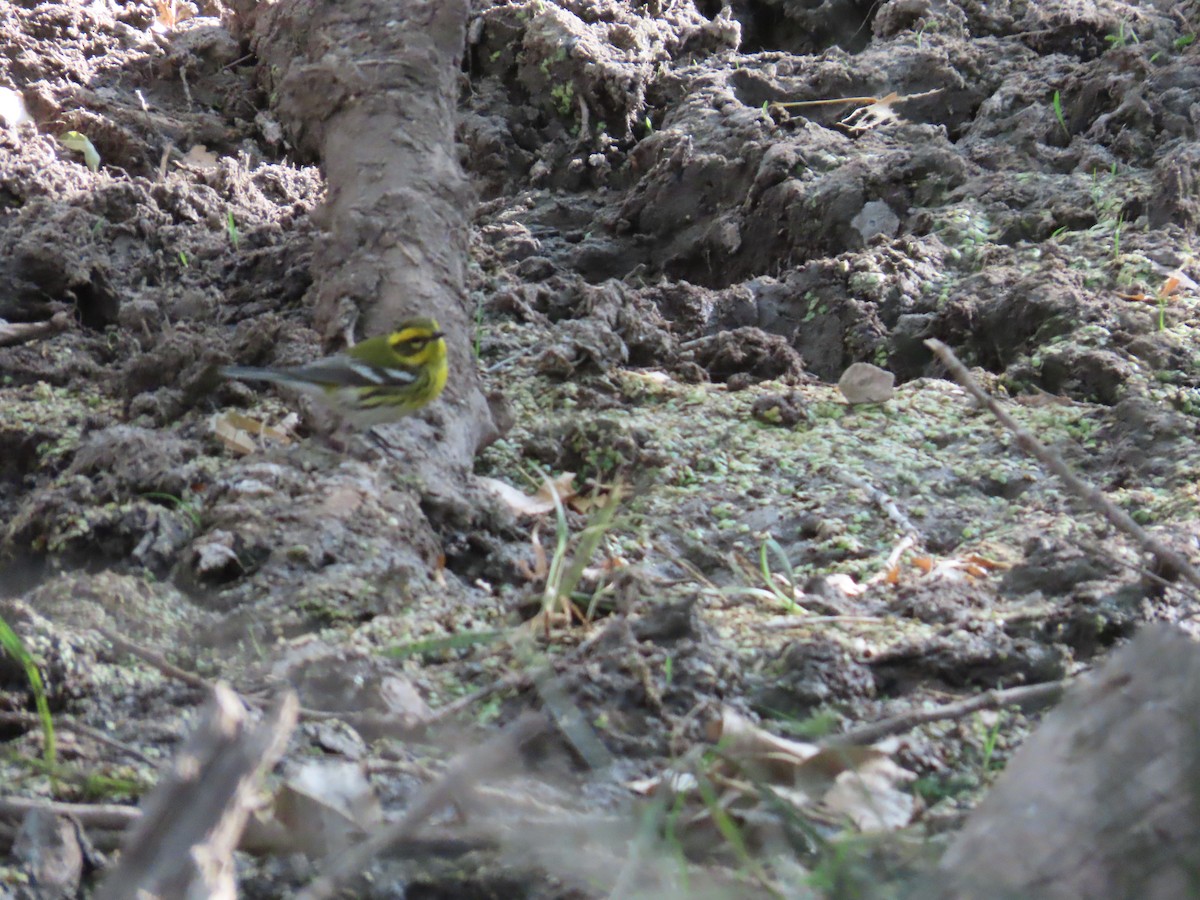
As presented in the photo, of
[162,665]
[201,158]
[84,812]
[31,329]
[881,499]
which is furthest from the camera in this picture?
[201,158]

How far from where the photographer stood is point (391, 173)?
13.7 ft

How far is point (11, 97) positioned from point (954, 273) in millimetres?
4343

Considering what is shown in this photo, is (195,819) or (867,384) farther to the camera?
(867,384)

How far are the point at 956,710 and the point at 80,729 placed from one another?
1.50 metres

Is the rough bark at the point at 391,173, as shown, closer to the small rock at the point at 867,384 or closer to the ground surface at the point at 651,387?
the ground surface at the point at 651,387

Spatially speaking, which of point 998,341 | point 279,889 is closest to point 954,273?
point 998,341

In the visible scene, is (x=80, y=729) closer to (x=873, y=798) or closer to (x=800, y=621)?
(x=873, y=798)

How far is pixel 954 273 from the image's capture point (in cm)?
462

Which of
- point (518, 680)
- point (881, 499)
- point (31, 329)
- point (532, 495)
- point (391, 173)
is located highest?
point (391, 173)

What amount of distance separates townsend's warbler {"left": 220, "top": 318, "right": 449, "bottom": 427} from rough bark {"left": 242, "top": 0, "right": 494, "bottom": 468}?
0.11 meters

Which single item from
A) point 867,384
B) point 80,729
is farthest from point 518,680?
point 867,384

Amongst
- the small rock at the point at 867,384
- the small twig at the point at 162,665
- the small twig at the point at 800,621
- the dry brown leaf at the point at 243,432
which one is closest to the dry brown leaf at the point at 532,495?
the dry brown leaf at the point at 243,432

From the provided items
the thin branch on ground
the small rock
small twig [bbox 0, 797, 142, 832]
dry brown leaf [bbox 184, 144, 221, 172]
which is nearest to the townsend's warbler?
the small rock

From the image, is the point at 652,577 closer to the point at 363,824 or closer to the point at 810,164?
the point at 363,824
